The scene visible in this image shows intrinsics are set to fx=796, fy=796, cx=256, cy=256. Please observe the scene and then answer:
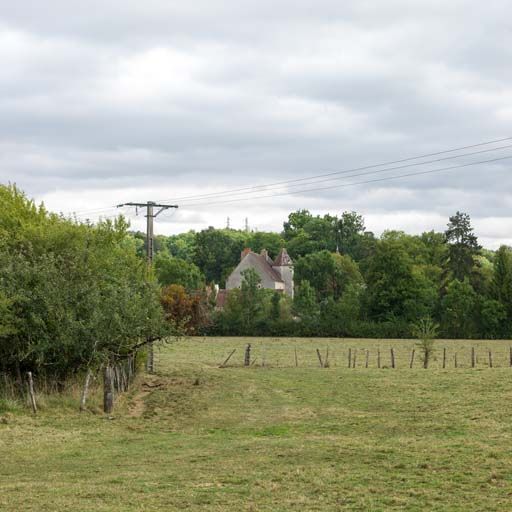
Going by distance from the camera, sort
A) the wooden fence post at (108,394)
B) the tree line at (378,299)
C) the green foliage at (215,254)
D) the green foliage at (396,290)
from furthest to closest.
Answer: the green foliage at (215,254) < the green foliage at (396,290) < the tree line at (378,299) < the wooden fence post at (108,394)

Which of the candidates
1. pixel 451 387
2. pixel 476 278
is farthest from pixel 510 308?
pixel 451 387

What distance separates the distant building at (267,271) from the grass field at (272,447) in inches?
3217

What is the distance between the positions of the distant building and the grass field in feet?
268

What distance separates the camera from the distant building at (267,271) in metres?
116

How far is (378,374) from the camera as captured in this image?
36.9 m

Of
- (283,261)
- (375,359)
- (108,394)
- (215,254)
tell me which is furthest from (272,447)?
(215,254)

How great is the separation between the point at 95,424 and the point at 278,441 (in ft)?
20.5

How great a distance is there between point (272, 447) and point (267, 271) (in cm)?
10046

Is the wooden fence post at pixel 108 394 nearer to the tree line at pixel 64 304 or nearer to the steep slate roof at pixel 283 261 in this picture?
the tree line at pixel 64 304

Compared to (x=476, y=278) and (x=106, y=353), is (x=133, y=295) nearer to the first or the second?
(x=106, y=353)

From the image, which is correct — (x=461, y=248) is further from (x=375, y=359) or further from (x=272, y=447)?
(x=272, y=447)

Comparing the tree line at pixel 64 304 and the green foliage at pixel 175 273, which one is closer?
the tree line at pixel 64 304

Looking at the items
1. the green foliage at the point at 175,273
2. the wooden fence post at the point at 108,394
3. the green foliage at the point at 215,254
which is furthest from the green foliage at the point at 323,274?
the wooden fence post at the point at 108,394

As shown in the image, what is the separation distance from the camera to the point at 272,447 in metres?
17.4
